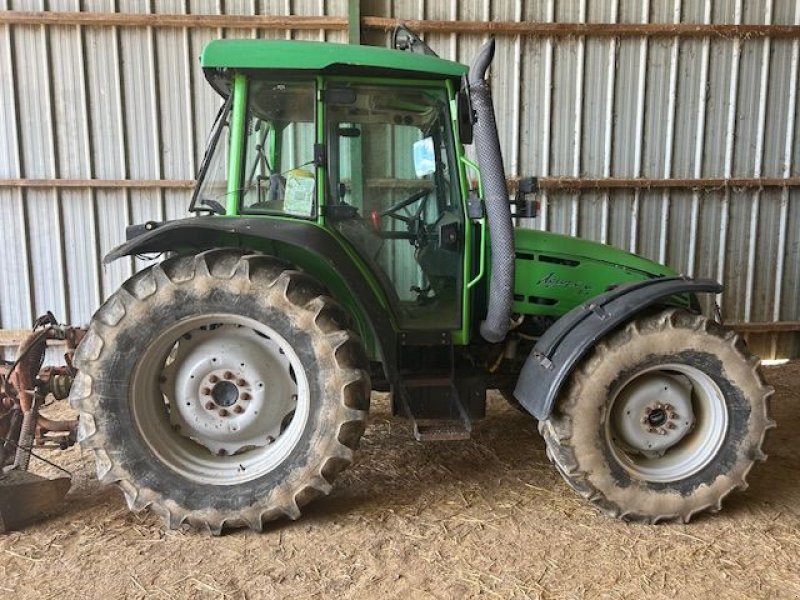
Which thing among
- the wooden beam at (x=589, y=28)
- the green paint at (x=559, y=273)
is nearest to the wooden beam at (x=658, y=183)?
the wooden beam at (x=589, y=28)

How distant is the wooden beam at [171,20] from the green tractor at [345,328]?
295 cm

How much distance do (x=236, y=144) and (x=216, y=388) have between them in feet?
3.86

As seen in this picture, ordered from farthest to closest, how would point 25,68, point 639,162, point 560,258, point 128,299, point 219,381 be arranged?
point 639,162, point 25,68, point 560,258, point 219,381, point 128,299

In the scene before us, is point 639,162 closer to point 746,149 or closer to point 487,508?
point 746,149

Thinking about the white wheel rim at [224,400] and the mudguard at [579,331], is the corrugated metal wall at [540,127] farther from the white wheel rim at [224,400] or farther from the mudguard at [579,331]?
the white wheel rim at [224,400]

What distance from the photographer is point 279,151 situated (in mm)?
3148

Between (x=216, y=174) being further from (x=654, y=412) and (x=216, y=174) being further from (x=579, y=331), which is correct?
(x=654, y=412)

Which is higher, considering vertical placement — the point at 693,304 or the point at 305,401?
the point at 693,304

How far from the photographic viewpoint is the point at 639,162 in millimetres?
6207

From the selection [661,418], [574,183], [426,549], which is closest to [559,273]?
[661,418]

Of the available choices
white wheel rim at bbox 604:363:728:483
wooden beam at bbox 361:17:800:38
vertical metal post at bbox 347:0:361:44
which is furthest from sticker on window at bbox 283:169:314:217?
wooden beam at bbox 361:17:800:38

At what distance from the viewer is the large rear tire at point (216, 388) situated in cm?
277

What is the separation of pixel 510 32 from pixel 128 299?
15.4 ft

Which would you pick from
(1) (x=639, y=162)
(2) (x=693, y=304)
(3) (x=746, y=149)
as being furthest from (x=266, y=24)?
(3) (x=746, y=149)
